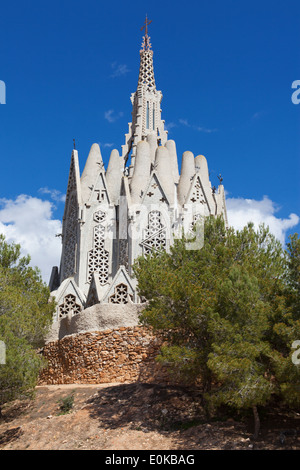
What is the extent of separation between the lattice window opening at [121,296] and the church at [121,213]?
1.6 inches

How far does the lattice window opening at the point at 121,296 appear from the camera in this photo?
61.8ft

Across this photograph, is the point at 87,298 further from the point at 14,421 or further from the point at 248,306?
the point at 248,306

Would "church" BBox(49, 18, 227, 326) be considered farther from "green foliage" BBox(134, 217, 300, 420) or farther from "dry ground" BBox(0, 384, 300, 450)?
"green foliage" BBox(134, 217, 300, 420)

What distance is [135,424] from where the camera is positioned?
11594 mm

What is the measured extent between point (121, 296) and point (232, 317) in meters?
8.62

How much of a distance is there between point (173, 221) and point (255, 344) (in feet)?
40.2

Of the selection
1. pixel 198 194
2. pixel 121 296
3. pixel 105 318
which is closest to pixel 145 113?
pixel 198 194

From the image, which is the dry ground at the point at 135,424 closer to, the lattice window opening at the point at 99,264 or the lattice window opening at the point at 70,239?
the lattice window opening at the point at 99,264

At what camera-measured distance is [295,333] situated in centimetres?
1009

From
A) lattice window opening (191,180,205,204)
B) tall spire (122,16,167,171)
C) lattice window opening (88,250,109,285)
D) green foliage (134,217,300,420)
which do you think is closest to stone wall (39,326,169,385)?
green foliage (134,217,300,420)

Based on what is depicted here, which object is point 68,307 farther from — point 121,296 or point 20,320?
point 20,320

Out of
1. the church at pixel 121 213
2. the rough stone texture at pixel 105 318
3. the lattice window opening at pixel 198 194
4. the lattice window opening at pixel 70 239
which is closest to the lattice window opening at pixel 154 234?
the church at pixel 121 213

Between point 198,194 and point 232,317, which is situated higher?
point 198,194
